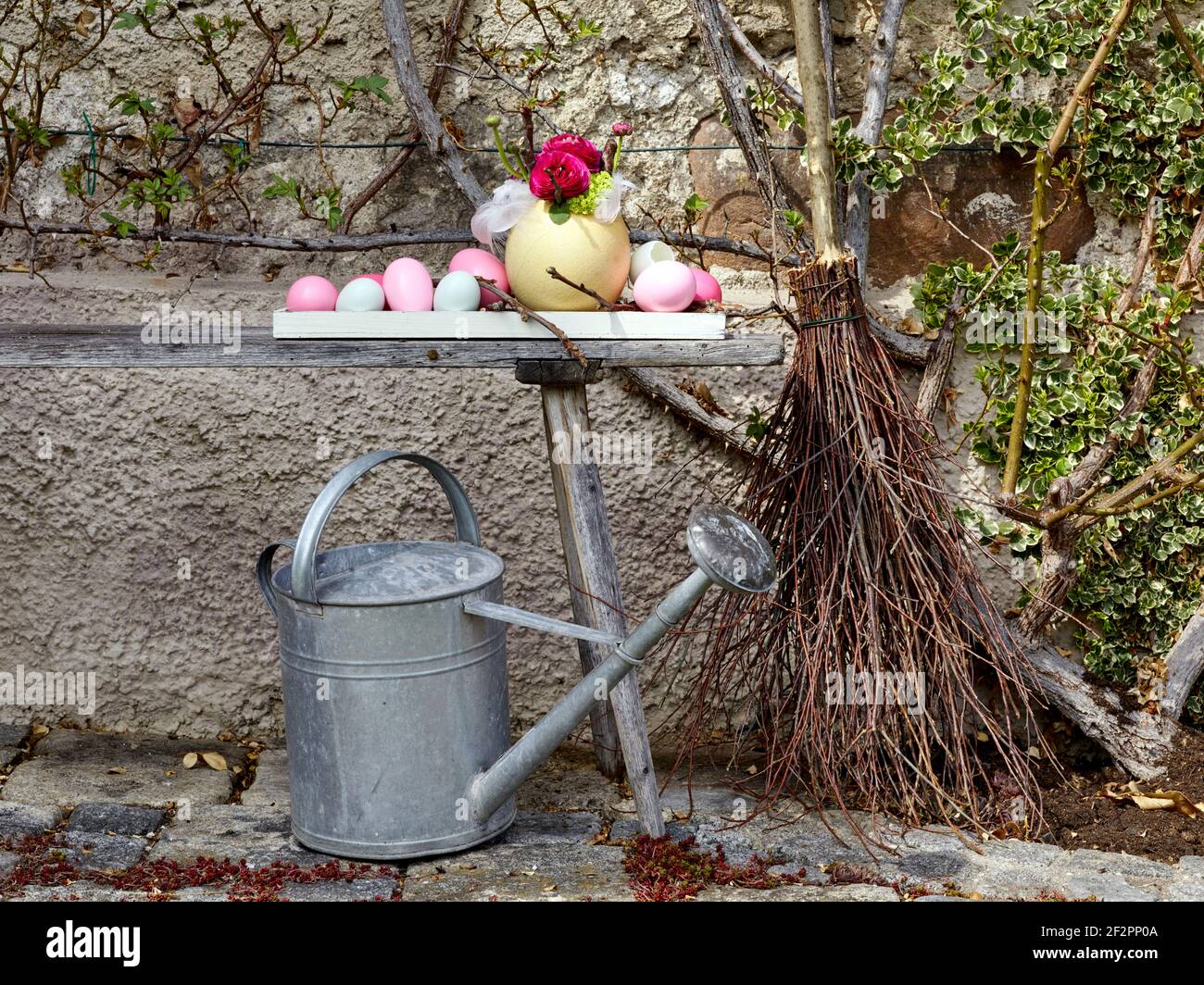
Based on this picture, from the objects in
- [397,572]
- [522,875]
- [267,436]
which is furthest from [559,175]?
[522,875]

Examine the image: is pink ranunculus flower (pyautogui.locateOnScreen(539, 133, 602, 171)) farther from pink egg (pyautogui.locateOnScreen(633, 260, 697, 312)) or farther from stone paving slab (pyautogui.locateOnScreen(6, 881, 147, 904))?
stone paving slab (pyautogui.locateOnScreen(6, 881, 147, 904))

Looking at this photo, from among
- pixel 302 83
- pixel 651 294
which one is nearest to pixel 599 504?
pixel 651 294

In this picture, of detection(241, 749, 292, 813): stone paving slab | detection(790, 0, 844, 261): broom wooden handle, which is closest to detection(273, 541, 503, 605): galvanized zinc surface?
detection(241, 749, 292, 813): stone paving slab

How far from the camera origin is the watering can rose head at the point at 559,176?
2.38 metres

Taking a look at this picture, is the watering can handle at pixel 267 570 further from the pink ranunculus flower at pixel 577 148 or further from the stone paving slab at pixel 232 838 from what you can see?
the pink ranunculus flower at pixel 577 148

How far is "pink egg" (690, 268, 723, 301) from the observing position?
97.7 inches

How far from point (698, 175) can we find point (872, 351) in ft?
2.38

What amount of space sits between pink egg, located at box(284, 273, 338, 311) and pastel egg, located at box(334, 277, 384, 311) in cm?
2

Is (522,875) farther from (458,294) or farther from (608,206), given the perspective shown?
(608,206)

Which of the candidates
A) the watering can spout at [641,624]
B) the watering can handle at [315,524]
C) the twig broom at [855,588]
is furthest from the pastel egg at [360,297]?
the twig broom at [855,588]

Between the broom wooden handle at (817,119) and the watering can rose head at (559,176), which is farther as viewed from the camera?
the broom wooden handle at (817,119)

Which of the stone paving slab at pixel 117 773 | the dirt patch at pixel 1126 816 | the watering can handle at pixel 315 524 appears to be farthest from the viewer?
the stone paving slab at pixel 117 773

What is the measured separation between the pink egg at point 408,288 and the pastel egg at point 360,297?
0.09 feet

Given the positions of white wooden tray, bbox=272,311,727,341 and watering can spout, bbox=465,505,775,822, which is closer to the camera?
watering can spout, bbox=465,505,775,822
